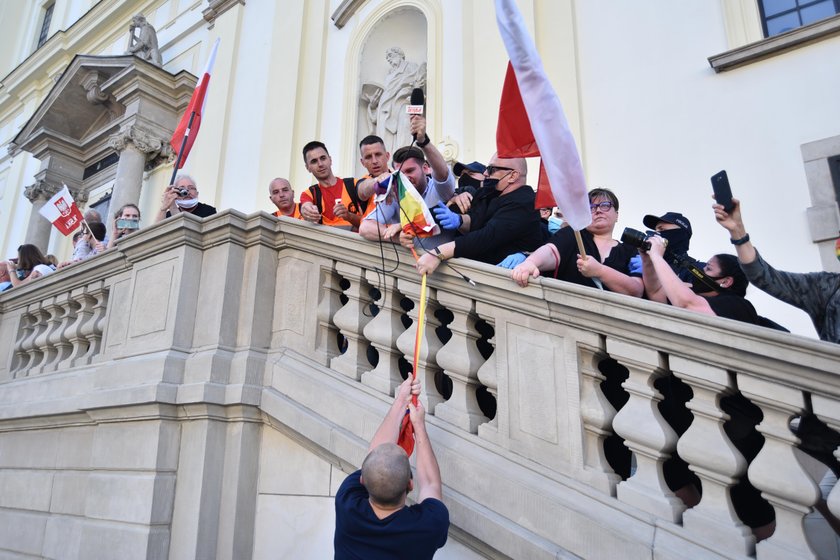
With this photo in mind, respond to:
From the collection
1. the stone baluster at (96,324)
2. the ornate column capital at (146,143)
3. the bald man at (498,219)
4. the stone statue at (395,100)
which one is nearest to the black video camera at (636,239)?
the bald man at (498,219)

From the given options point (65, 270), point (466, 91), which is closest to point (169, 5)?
point (466, 91)

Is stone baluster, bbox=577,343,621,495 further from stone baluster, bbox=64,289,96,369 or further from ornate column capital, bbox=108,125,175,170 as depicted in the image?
ornate column capital, bbox=108,125,175,170

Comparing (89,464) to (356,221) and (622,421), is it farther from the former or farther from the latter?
(622,421)

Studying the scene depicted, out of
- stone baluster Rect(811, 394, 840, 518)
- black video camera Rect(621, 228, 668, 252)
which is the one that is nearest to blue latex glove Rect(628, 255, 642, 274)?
black video camera Rect(621, 228, 668, 252)

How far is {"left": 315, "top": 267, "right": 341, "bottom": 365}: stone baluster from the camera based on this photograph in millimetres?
3715

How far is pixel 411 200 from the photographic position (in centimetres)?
323

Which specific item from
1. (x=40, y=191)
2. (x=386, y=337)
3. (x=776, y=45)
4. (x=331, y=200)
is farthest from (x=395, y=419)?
(x=40, y=191)

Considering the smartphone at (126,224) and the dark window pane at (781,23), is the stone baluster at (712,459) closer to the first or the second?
the smartphone at (126,224)

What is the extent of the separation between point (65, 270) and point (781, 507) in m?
5.10

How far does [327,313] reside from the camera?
374cm

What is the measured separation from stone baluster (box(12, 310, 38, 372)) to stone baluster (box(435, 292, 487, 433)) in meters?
4.38

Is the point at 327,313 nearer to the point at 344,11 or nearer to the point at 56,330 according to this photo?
the point at 56,330

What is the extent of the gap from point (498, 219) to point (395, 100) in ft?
22.4

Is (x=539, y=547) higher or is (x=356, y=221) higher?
(x=356, y=221)
